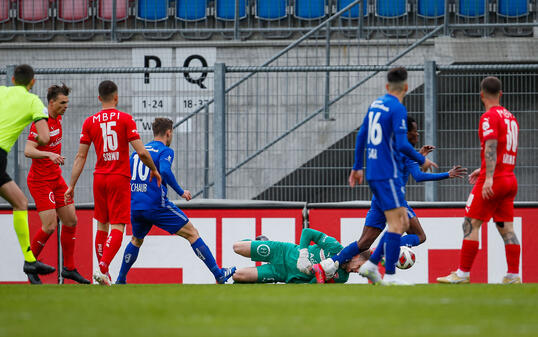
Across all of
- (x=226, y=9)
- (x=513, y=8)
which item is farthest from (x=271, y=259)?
(x=513, y=8)

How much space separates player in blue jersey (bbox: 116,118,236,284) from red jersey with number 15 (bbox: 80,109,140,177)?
0.58m

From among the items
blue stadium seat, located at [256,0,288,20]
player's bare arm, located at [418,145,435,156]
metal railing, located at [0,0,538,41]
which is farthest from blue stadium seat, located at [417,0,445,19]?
player's bare arm, located at [418,145,435,156]

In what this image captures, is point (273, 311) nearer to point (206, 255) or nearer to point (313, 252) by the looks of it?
point (313, 252)

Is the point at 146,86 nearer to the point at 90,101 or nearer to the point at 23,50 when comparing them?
the point at 90,101

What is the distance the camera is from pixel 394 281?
25.8ft

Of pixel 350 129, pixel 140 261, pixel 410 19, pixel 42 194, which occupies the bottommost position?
pixel 140 261

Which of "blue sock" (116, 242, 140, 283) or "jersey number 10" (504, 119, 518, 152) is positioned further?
"blue sock" (116, 242, 140, 283)

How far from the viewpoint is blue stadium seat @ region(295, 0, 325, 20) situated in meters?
16.6

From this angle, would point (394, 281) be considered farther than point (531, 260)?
No

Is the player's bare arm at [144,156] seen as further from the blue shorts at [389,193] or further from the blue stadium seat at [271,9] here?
the blue stadium seat at [271,9]

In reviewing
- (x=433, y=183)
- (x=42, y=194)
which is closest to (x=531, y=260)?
(x=433, y=183)

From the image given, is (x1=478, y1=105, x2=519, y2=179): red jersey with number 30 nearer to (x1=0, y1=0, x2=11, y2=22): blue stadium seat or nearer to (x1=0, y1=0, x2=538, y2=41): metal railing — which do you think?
(x1=0, y1=0, x2=538, y2=41): metal railing

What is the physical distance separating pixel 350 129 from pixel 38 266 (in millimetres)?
5054

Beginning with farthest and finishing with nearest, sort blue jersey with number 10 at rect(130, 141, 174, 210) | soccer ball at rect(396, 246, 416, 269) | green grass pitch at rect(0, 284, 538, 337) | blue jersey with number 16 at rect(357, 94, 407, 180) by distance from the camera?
1. blue jersey with number 10 at rect(130, 141, 174, 210)
2. soccer ball at rect(396, 246, 416, 269)
3. blue jersey with number 16 at rect(357, 94, 407, 180)
4. green grass pitch at rect(0, 284, 538, 337)
